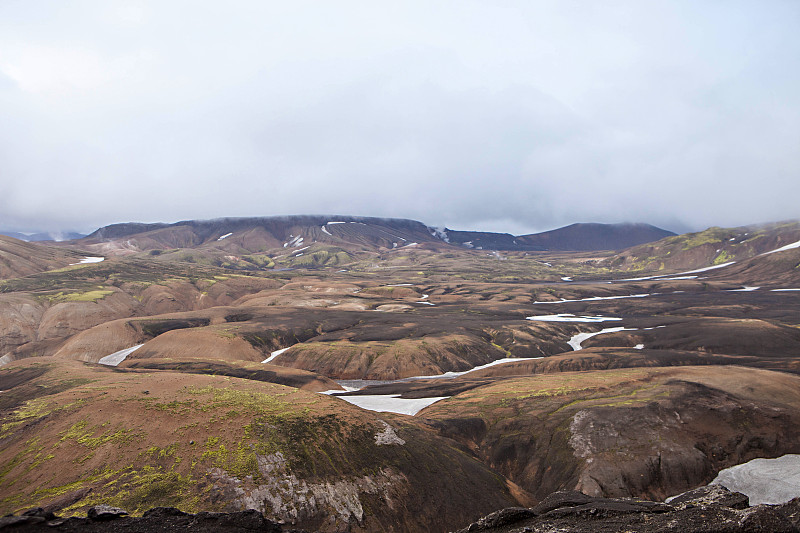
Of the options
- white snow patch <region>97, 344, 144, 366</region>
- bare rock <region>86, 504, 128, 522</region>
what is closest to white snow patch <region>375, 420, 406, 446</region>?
bare rock <region>86, 504, 128, 522</region>

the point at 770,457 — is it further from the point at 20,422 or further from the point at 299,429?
the point at 20,422

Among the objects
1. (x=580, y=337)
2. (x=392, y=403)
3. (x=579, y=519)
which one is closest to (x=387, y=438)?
(x=579, y=519)

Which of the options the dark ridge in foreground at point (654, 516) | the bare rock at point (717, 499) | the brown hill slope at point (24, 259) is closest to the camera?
the dark ridge in foreground at point (654, 516)

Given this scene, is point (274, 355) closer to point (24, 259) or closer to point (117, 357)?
point (117, 357)

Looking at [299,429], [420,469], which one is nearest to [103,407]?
[299,429]

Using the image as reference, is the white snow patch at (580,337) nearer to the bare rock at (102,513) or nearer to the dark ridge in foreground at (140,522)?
the dark ridge in foreground at (140,522)

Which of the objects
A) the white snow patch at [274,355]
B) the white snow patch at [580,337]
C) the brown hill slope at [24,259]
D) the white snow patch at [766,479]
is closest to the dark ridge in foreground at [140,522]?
the white snow patch at [766,479]
